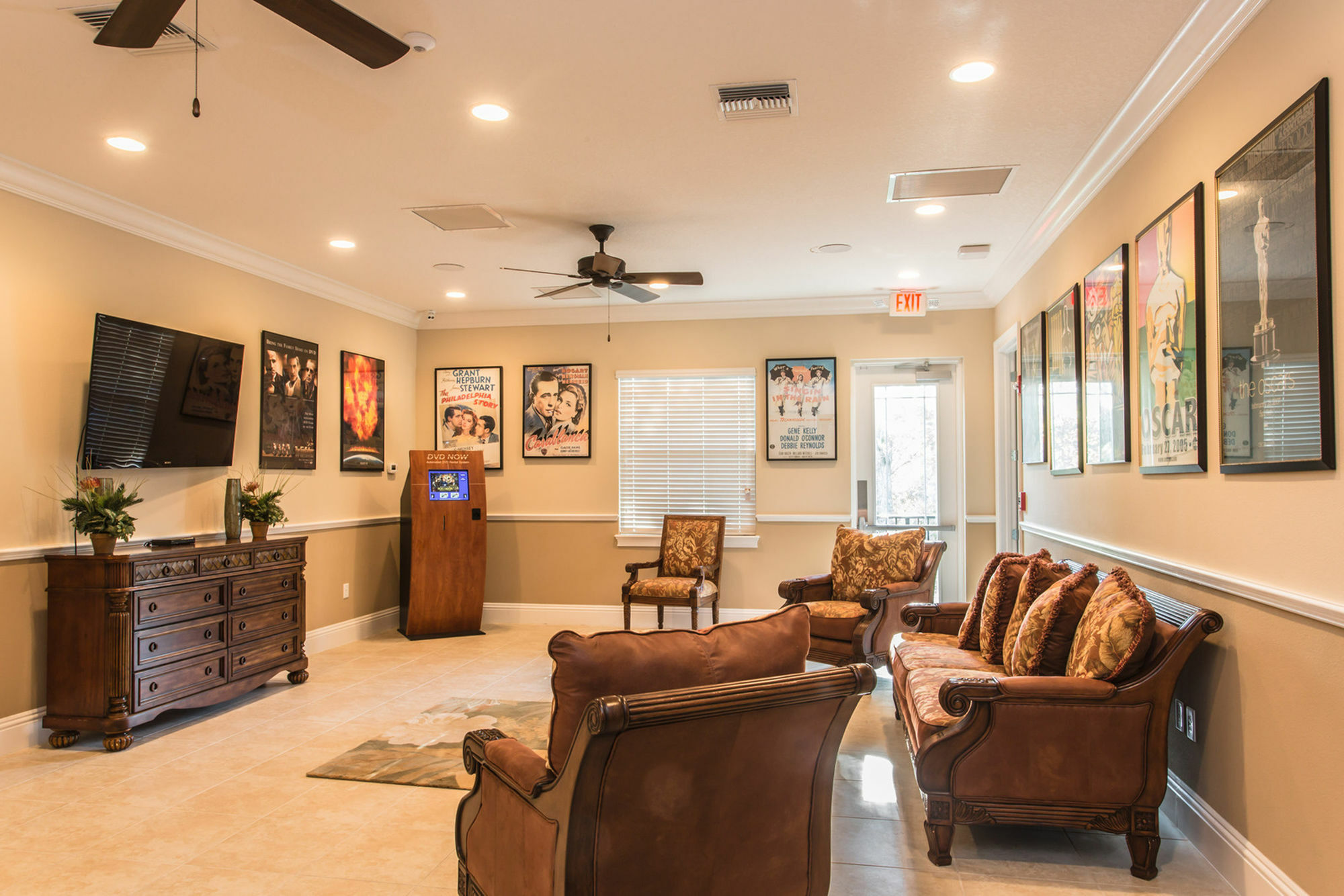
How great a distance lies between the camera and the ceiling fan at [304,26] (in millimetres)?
2041

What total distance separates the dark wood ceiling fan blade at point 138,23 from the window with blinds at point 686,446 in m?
5.24

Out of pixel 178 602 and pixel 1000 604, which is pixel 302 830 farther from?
pixel 1000 604

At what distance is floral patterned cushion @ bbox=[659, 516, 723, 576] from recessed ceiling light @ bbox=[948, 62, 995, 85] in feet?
13.9

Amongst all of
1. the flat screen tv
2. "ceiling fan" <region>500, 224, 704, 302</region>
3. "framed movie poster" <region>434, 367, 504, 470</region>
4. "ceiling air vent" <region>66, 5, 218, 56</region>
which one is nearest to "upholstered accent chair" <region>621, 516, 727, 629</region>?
"framed movie poster" <region>434, 367, 504, 470</region>

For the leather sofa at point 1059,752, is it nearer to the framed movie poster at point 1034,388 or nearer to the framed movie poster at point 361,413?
the framed movie poster at point 1034,388

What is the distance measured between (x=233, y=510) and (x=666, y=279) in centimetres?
299

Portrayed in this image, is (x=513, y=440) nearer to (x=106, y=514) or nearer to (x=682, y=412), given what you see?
(x=682, y=412)

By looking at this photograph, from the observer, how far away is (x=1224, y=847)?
2627 mm

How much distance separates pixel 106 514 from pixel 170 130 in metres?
1.87

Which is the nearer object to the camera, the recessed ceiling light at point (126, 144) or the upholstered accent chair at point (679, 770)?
the upholstered accent chair at point (679, 770)

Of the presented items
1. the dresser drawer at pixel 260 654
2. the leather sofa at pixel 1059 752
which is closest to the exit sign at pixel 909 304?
the leather sofa at pixel 1059 752

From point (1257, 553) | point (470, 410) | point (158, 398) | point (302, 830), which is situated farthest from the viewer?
point (470, 410)

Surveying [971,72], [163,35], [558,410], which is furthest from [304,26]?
[558,410]

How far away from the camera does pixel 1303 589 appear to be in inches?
85.0
